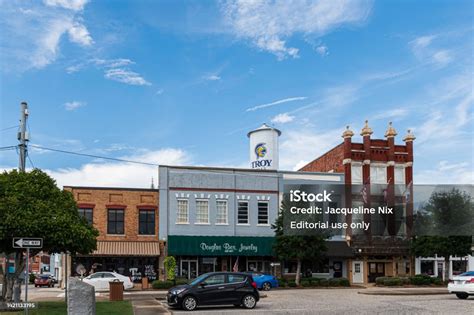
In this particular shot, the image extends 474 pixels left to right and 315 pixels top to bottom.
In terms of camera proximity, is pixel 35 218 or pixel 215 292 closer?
pixel 35 218

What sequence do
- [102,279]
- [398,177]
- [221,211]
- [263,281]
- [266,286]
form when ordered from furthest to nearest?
[398,177]
[221,211]
[266,286]
[263,281]
[102,279]

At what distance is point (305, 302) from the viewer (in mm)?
26859

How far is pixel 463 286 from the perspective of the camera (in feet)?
89.4

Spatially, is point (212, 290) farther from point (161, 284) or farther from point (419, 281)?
point (419, 281)

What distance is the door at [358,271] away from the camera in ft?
155

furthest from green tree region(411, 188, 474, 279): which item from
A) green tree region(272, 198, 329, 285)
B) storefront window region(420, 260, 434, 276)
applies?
green tree region(272, 198, 329, 285)

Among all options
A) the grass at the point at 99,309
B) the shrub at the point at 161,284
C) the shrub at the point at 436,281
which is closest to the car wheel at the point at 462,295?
the grass at the point at 99,309

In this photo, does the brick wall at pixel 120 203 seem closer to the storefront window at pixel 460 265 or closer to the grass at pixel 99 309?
the grass at pixel 99 309

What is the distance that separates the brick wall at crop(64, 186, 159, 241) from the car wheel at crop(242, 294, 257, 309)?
21.3m

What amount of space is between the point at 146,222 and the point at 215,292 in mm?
21685

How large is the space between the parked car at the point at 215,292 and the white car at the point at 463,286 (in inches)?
393

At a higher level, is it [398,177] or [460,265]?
[398,177]

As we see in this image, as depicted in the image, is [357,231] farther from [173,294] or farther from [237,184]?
[173,294]

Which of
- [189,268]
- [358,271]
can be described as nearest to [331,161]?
[358,271]
